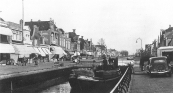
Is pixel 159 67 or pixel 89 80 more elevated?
pixel 159 67

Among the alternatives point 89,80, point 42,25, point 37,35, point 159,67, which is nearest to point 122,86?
point 89,80

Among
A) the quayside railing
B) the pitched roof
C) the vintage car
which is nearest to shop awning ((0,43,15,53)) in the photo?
the vintage car

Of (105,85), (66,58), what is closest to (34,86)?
(105,85)

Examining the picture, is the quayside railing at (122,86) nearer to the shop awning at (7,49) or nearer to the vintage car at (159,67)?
the vintage car at (159,67)

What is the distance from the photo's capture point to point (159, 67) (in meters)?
22.3

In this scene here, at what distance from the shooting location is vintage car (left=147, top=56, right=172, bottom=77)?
21877 millimetres

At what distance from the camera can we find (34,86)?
26172 mm

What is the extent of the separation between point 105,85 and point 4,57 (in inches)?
1004

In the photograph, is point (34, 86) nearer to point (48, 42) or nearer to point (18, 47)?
point (18, 47)

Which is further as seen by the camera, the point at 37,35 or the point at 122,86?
the point at 37,35

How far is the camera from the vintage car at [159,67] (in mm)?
21877

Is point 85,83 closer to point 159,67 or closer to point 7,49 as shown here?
point 159,67

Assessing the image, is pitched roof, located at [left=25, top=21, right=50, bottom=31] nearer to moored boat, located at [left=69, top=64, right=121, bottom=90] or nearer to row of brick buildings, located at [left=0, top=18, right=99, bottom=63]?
row of brick buildings, located at [left=0, top=18, right=99, bottom=63]

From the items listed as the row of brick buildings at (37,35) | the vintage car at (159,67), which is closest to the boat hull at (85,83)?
the vintage car at (159,67)
